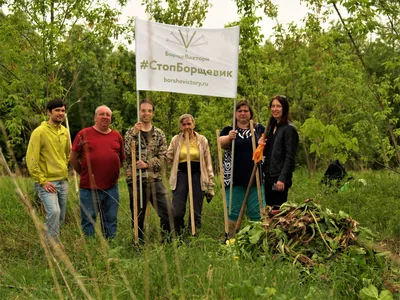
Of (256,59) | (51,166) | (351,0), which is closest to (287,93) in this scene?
(256,59)

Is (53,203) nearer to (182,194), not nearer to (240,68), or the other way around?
(182,194)

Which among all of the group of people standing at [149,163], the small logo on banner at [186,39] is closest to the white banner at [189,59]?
the small logo on banner at [186,39]

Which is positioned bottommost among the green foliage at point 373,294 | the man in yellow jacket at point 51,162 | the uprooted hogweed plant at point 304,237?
the green foliage at point 373,294

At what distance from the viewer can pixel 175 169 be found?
23.7 ft

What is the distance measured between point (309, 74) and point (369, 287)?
10597 millimetres

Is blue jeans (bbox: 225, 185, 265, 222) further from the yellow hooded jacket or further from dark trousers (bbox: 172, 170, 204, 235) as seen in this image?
the yellow hooded jacket

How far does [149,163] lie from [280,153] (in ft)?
5.09

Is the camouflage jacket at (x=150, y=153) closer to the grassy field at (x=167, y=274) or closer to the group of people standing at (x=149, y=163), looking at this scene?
the group of people standing at (x=149, y=163)

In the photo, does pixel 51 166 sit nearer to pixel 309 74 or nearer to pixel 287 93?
pixel 309 74

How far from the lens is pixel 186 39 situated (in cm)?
722

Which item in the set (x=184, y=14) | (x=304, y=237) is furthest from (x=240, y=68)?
(x=304, y=237)

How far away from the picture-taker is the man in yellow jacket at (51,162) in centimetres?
658

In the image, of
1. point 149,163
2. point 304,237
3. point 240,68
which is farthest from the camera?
point 240,68

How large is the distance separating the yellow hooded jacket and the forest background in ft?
1.78
